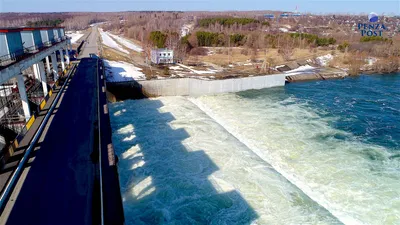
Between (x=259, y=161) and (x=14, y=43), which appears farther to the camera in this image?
(x=259, y=161)

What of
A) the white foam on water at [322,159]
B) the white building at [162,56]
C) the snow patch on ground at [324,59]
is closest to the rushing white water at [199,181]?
the white foam on water at [322,159]

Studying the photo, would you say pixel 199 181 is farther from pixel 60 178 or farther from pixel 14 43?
pixel 14 43

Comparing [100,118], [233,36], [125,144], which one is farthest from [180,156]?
[233,36]

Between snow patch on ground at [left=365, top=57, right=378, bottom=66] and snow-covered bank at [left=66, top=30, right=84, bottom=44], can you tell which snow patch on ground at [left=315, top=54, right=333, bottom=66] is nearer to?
snow patch on ground at [left=365, top=57, right=378, bottom=66]

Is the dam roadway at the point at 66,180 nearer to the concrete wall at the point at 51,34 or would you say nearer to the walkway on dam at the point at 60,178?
the walkway on dam at the point at 60,178

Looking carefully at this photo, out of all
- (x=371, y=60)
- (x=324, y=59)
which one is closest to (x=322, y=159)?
(x=324, y=59)

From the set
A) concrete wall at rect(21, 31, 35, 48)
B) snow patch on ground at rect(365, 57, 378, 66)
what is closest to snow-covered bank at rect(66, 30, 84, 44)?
concrete wall at rect(21, 31, 35, 48)
